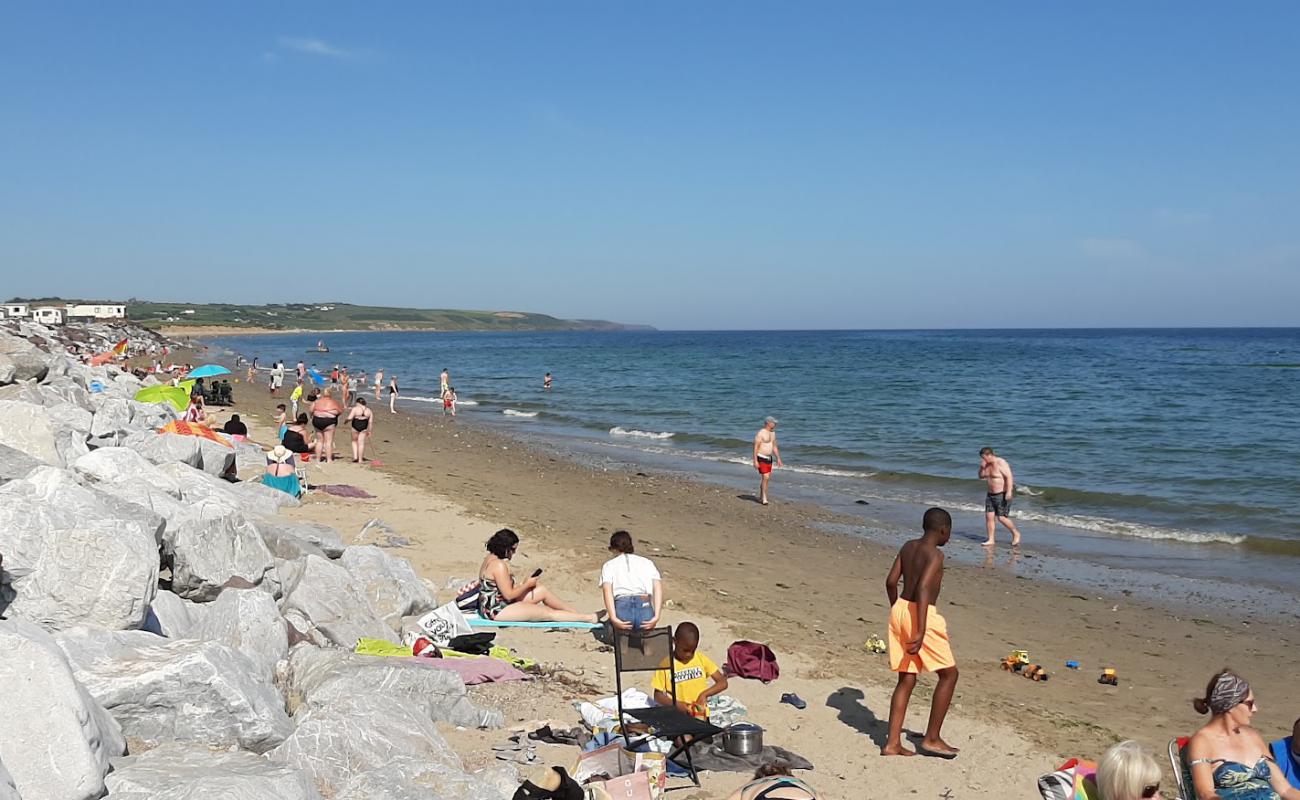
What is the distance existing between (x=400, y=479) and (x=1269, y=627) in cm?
1219

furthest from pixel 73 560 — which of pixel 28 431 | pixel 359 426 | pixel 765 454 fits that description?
pixel 359 426

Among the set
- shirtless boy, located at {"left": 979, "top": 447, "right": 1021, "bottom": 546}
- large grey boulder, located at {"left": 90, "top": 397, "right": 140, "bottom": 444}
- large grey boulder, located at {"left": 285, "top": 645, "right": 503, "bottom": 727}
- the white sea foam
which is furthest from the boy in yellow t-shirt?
the white sea foam

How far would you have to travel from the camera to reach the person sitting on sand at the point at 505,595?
841 centimetres

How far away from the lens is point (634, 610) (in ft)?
25.6

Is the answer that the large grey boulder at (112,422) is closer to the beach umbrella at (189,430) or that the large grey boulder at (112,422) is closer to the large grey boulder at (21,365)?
the beach umbrella at (189,430)

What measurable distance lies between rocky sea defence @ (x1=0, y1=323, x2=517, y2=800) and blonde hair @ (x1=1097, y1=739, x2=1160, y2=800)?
2.67 m

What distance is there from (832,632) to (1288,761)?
186 inches

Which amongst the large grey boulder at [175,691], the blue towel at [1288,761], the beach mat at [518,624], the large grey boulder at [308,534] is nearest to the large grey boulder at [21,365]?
the large grey boulder at [308,534]

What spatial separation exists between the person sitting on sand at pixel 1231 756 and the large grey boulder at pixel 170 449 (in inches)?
383

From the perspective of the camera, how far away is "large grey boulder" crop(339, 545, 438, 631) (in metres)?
7.71

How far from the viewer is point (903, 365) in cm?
6556

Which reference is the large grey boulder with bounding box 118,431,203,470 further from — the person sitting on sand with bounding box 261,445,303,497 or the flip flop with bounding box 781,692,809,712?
the flip flop with bounding box 781,692,809,712

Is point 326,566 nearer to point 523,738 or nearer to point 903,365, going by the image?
point 523,738

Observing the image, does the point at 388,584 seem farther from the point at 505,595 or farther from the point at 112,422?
the point at 112,422
